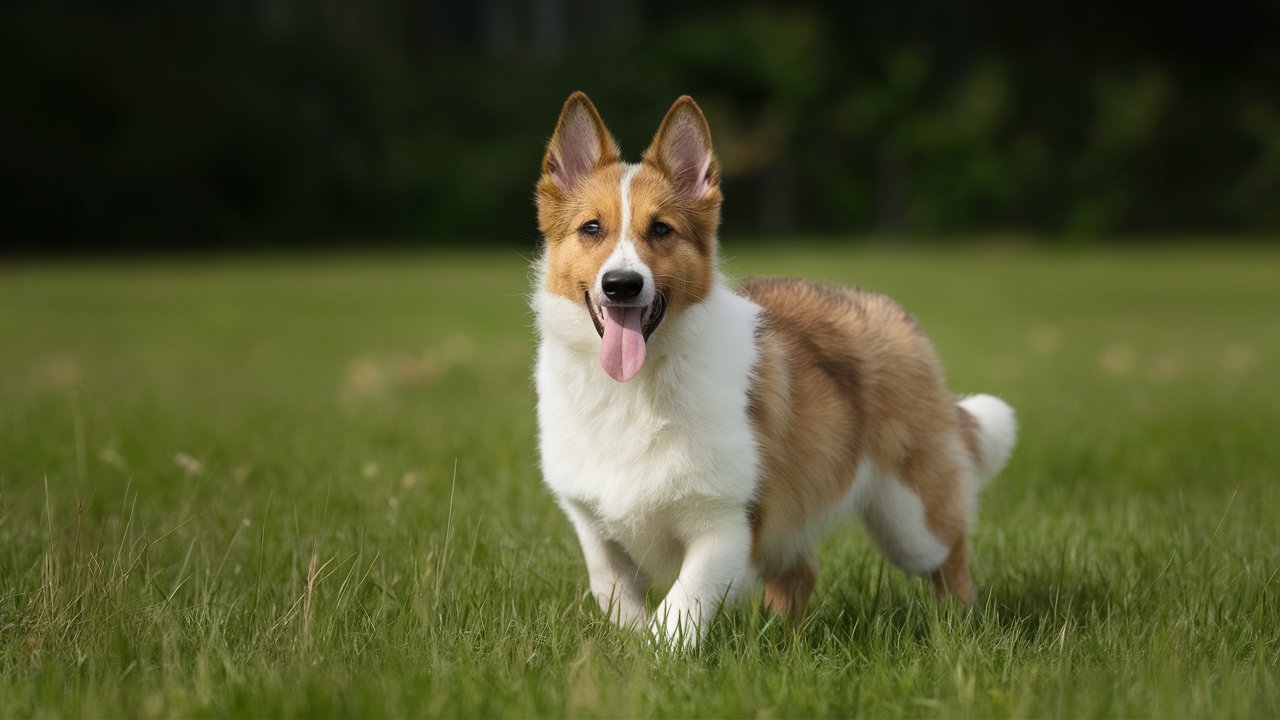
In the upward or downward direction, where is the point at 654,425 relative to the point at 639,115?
downward

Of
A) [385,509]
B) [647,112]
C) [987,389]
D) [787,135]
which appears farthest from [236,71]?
[385,509]

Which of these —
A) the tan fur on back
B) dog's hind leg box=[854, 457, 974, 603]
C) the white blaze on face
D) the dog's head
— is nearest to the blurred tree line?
the tan fur on back

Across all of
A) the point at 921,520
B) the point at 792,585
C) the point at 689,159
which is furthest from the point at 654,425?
the point at 921,520

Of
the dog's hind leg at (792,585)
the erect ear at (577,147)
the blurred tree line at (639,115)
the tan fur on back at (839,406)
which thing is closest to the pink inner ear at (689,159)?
the erect ear at (577,147)

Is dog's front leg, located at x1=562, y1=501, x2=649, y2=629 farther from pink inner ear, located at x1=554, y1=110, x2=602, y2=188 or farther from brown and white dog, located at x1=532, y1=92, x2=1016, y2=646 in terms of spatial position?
pink inner ear, located at x1=554, y1=110, x2=602, y2=188

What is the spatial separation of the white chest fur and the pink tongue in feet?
0.42

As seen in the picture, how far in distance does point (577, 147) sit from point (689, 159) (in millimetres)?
362

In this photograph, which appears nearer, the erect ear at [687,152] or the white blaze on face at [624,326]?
the white blaze on face at [624,326]

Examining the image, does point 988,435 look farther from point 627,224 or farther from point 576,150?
point 576,150

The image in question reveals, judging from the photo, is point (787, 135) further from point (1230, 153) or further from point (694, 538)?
point (694, 538)

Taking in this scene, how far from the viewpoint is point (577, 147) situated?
412cm

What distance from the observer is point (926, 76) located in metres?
43.0

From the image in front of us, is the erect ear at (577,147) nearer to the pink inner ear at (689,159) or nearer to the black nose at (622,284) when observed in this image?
the pink inner ear at (689,159)

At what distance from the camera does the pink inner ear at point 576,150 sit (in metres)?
4.07
